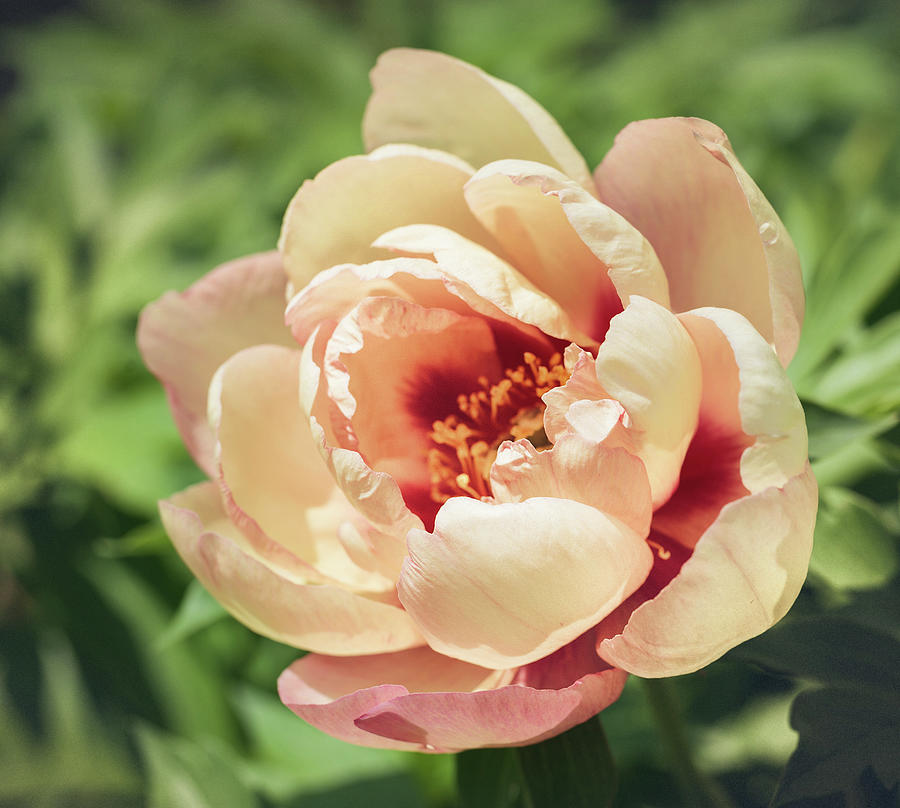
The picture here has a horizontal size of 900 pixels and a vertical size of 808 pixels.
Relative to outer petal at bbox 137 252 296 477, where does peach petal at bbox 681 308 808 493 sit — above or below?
above

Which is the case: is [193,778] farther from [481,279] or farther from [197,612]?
[481,279]

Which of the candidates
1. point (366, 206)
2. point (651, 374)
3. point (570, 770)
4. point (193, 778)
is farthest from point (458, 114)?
point (193, 778)

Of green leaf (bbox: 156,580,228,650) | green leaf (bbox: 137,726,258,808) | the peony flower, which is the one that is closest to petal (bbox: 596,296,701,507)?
the peony flower

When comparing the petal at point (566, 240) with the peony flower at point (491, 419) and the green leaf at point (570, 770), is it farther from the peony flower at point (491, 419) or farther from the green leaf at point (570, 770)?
the green leaf at point (570, 770)

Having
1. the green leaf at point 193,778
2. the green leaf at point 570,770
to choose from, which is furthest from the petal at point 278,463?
the green leaf at point 193,778

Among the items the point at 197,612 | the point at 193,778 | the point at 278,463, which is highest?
the point at 278,463

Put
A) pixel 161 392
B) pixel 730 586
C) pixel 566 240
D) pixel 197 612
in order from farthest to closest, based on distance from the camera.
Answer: pixel 161 392, pixel 197 612, pixel 566 240, pixel 730 586

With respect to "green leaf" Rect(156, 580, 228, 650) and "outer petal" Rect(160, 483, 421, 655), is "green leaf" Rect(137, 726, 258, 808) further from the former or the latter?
"outer petal" Rect(160, 483, 421, 655)

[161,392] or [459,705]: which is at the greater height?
[459,705]
